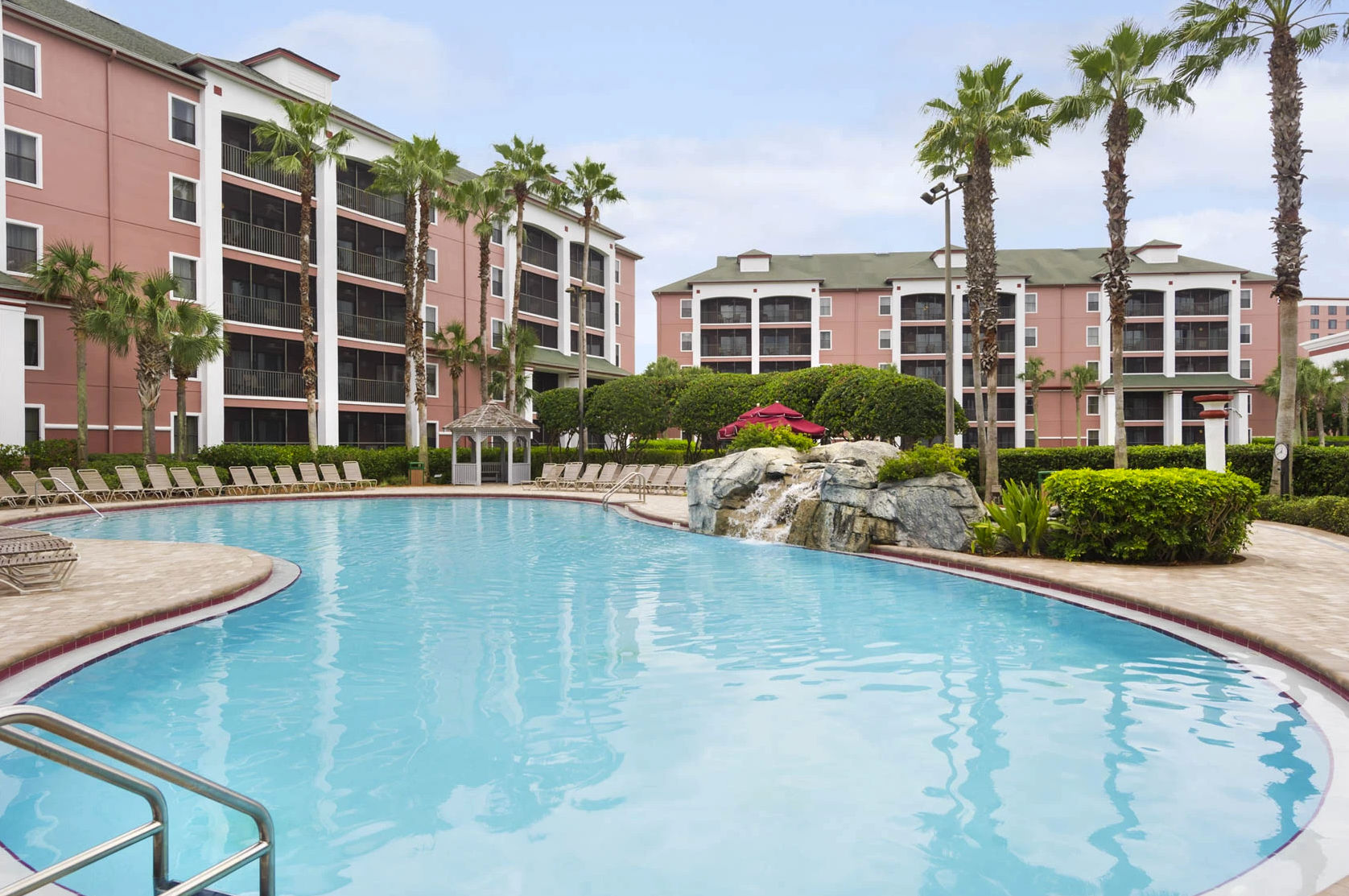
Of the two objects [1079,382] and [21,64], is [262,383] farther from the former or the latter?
[1079,382]

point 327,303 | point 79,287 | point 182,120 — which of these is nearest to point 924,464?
point 79,287

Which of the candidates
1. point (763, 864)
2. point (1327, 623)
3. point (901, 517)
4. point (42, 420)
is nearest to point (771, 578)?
point (901, 517)

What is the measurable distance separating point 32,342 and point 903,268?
51825 mm

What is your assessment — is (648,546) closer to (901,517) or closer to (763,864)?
(901,517)

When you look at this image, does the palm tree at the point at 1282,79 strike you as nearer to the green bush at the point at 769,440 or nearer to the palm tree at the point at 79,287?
the green bush at the point at 769,440

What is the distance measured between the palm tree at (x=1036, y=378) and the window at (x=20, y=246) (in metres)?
52.3

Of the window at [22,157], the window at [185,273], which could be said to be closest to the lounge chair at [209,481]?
the window at [185,273]

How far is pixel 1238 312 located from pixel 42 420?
6711cm

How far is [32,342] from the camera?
25203mm

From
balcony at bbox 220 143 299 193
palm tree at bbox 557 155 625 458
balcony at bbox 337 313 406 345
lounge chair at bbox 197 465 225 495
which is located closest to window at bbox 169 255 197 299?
balcony at bbox 220 143 299 193

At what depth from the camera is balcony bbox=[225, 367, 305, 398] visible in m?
31.4

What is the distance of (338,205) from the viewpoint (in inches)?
1391

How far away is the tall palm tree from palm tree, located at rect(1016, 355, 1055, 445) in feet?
160

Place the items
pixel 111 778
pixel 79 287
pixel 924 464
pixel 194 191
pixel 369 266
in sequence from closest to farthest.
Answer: pixel 111 778, pixel 924 464, pixel 79 287, pixel 194 191, pixel 369 266
